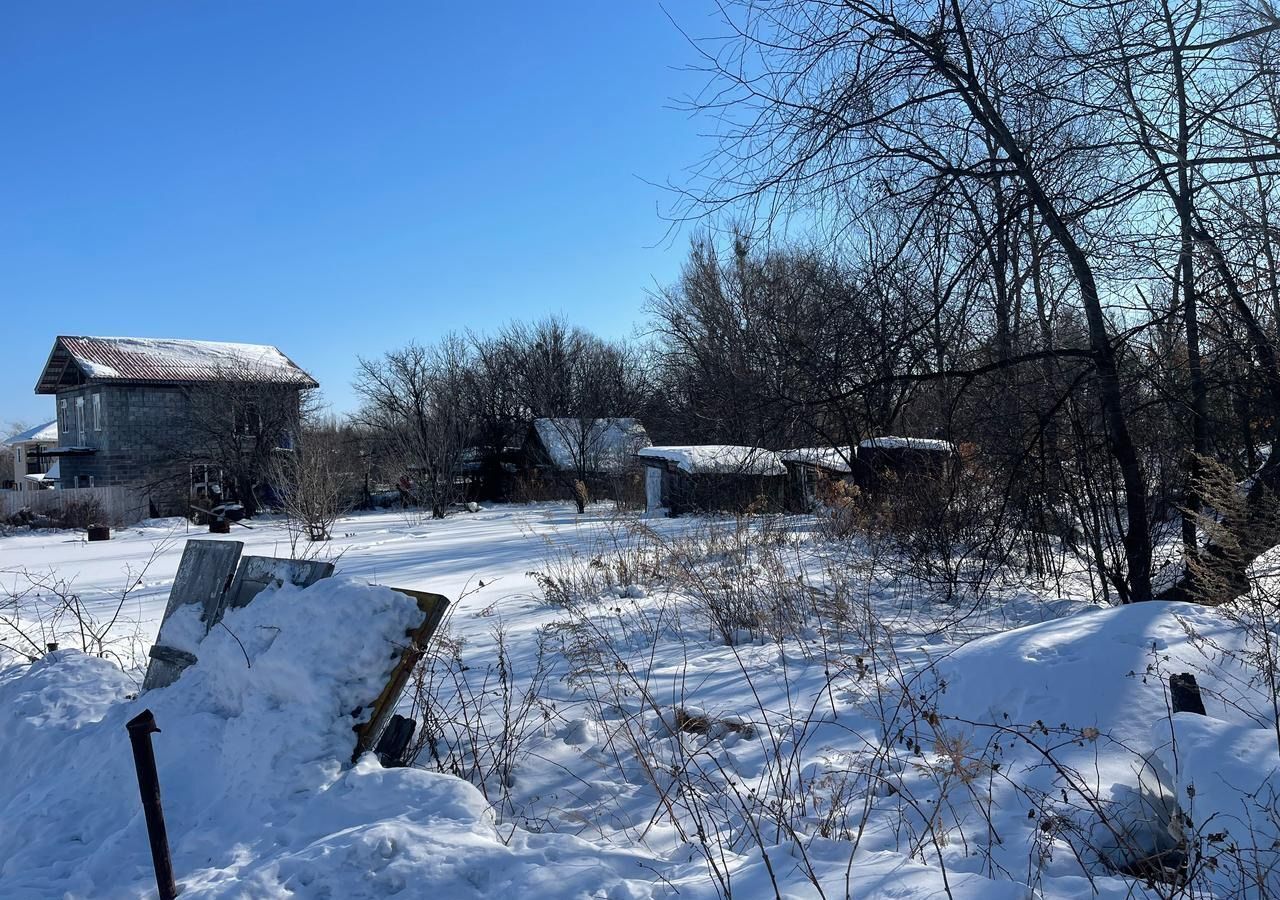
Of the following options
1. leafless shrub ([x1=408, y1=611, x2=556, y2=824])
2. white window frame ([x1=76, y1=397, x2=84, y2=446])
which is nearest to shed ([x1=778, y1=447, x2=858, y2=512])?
leafless shrub ([x1=408, y1=611, x2=556, y2=824])

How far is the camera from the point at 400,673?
11.4 feet

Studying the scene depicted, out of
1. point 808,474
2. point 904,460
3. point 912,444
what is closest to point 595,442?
point 808,474

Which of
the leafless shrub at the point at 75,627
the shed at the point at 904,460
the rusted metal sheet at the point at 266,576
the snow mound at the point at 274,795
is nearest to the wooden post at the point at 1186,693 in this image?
the snow mound at the point at 274,795

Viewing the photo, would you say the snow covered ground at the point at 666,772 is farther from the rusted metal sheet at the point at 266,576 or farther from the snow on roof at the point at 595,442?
the snow on roof at the point at 595,442

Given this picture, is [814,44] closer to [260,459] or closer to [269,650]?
[269,650]

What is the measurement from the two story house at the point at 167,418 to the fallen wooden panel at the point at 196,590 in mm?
26301

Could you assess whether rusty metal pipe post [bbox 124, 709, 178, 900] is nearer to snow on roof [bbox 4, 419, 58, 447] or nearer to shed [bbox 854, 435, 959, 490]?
shed [bbox 854, 435, 959, 490]

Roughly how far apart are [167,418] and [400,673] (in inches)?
1290

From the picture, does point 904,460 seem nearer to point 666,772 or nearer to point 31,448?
point 666,772

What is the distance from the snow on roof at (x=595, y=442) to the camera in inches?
1220

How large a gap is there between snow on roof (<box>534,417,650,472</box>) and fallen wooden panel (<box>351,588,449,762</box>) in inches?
1038

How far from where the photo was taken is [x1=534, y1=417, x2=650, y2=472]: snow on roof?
1220 inches

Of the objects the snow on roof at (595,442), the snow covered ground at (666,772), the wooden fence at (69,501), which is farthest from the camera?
the snow on roof at (595,442)

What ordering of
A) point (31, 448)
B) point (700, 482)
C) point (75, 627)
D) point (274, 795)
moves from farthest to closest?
point (31, 448), point (700, 482), point (75, 627), point (274, 795)
